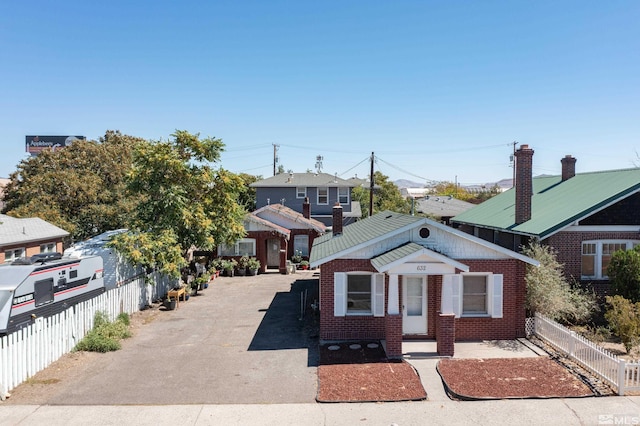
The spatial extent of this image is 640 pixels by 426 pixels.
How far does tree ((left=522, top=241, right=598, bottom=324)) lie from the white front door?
12.3 ft

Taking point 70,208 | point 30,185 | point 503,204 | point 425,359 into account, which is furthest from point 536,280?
point 30,185

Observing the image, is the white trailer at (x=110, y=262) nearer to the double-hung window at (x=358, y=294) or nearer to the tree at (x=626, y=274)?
the double-hung window at (x=358, y=294)

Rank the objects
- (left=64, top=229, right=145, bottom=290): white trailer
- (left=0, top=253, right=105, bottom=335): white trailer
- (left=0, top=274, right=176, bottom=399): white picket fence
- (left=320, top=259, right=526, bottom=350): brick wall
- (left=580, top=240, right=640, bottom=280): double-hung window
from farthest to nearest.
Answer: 1. (left=64, top=229, right=145, bottom=290): white trailer
2. (left=580, top=240, right=640, bottom=280): double-hung window
3. (left=320, top=259, right=526, bottom=350): brick wall
4. (left=0, top=253, right=105, bottom=335): white trailer
5. (left=0, top=274, right=176, bottom=399): white picket fence

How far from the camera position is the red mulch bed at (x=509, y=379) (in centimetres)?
A: 1129

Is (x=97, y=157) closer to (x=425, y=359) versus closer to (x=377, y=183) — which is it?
(x=425, y=359)

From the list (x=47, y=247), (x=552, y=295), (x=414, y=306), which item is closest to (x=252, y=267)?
(x=47, y=247)

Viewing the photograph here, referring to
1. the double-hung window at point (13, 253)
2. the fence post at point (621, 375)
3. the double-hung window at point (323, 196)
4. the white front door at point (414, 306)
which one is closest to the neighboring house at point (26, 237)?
the double-hung window at point (13, 253)

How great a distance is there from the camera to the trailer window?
1545cm

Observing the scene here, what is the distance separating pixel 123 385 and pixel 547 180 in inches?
1012

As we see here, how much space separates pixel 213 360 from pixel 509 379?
870 cm

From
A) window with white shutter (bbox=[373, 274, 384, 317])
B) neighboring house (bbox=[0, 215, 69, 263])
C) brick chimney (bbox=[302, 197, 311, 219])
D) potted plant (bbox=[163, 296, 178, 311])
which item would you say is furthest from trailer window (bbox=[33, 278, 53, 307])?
brick chimney (bbox=[302, 197, 311, 219])

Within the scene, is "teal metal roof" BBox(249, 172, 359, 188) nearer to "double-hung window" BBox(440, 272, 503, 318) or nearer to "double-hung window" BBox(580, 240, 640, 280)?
"double-hung window" BBox(580, 240, 640, 280)

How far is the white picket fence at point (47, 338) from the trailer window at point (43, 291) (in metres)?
1.52

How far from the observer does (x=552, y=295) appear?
51.5ft
